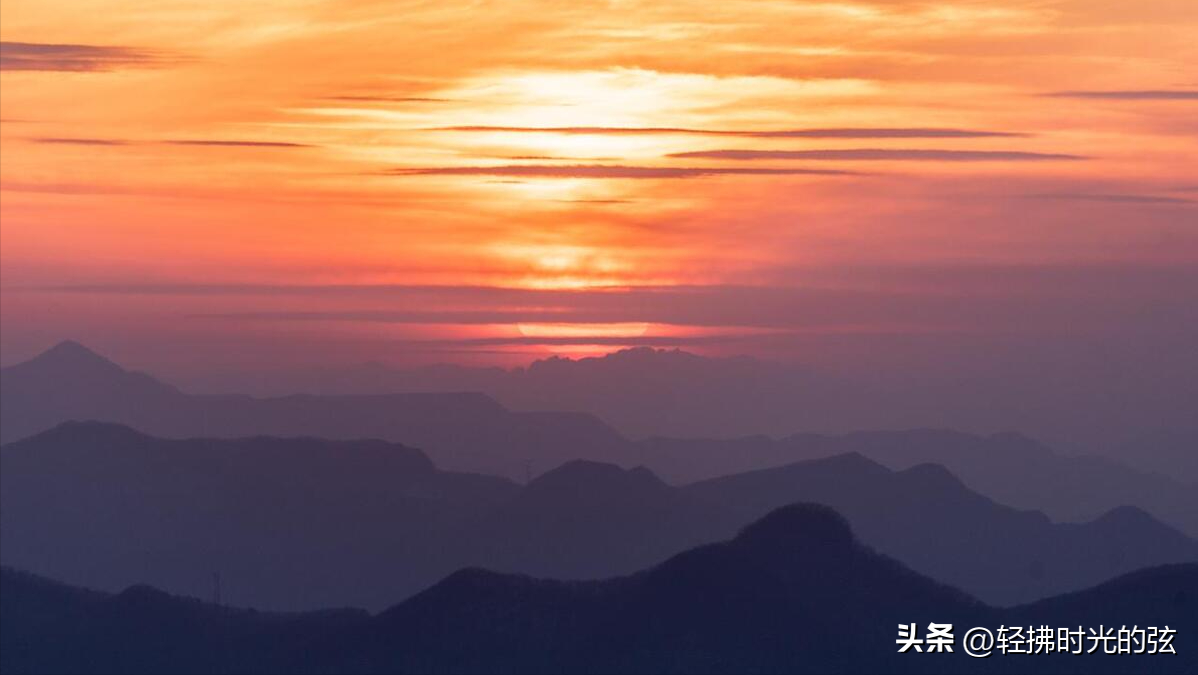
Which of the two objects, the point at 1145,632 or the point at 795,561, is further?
the point at 795,561

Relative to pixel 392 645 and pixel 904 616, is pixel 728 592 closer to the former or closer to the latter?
pixel 904 616

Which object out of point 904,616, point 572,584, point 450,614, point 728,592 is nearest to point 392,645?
point 450,614

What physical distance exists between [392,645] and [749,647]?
1692 inches

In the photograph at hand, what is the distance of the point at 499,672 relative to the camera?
181 m

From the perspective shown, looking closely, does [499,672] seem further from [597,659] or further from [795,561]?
[795,561]

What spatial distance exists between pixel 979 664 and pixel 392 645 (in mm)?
69399

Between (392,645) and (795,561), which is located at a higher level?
(795,561)

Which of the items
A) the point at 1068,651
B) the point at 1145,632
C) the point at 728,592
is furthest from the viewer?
the point at 728,592

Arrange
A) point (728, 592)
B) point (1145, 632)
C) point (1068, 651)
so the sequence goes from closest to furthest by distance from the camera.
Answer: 1. point (1145, 632)
2. point (1068, 651)
3. point (728, 592)

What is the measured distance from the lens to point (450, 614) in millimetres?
189875

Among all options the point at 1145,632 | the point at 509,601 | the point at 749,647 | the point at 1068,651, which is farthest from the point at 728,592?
the point at 1145,632

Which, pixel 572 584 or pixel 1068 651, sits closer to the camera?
pixel 1068 651

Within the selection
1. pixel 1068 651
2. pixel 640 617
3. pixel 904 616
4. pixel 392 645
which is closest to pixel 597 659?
pixel 640 617

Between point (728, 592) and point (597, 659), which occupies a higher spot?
point (728, 592)
